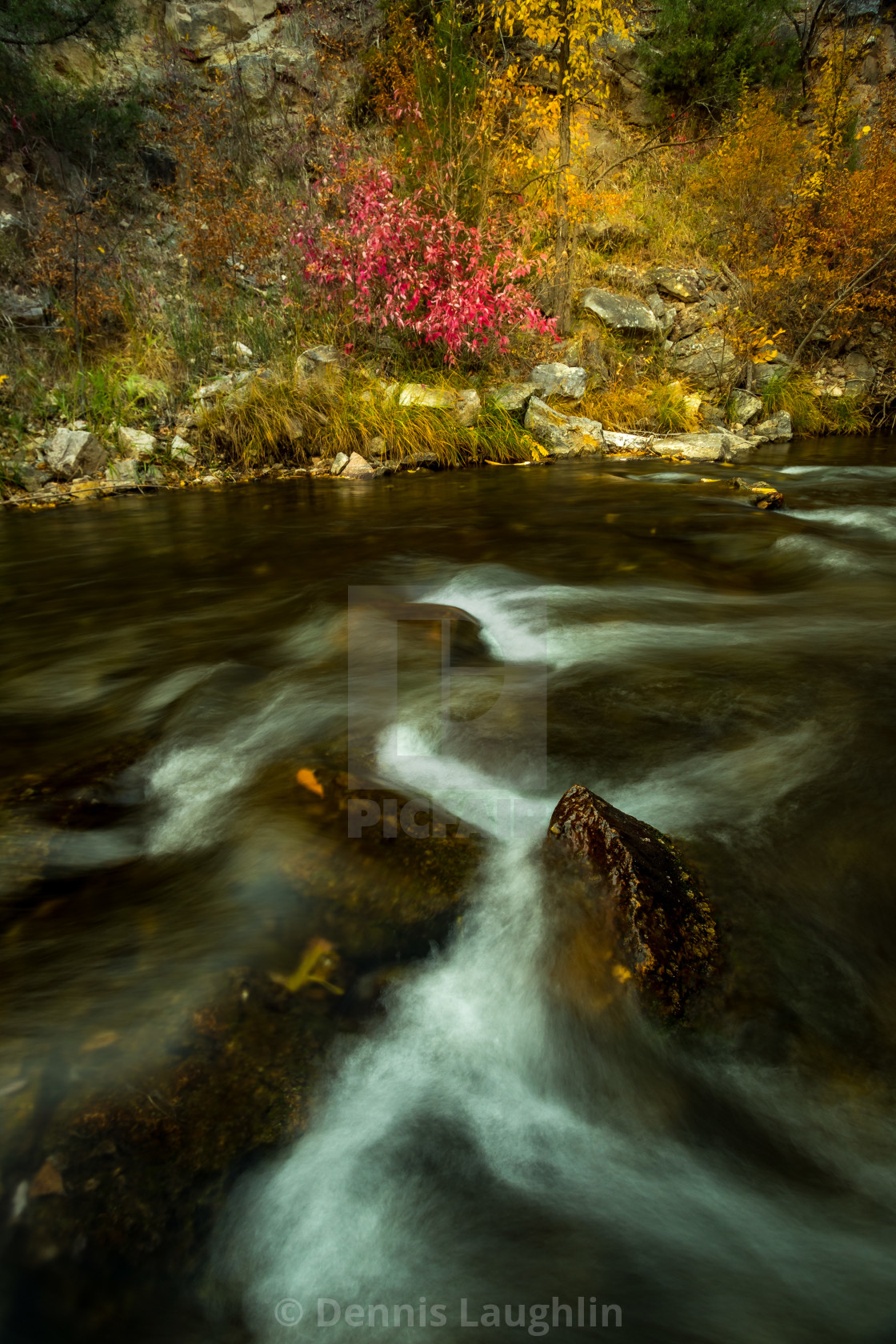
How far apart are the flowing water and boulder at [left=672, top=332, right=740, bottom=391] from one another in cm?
883

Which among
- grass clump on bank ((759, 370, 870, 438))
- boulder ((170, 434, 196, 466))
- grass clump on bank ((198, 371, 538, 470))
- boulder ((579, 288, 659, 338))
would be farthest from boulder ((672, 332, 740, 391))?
boulder ((170, 434, 196, 466))

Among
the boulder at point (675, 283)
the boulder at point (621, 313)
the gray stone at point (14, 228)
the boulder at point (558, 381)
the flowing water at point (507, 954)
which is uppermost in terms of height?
the gray stone at point (14, 228)

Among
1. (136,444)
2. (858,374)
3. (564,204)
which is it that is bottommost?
(136,444)

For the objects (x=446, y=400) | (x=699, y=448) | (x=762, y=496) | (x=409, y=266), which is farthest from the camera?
(x=699, y=448)

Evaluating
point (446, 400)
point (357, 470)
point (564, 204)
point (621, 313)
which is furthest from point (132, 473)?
point (621, 313)

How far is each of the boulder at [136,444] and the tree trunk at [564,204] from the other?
241 inches

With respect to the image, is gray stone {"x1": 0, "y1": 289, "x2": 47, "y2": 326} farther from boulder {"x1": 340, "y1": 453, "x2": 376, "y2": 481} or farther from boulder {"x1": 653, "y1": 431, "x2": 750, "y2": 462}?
boulder {"x1": 653, "y1": 431, "x2": 750, "y2": 462}

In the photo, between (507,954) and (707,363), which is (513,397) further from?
(507,954)

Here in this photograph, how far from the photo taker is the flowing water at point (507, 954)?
1.03m

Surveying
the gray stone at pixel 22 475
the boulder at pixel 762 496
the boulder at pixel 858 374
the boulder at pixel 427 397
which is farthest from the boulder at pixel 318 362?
the boulder at pixel 858 374

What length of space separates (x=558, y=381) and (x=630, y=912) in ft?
29.9

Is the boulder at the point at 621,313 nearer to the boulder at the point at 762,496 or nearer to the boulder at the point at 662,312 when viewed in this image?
the boulder at the point at 662,312

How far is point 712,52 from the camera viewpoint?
14938 millimetres

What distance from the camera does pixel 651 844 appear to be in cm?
160
